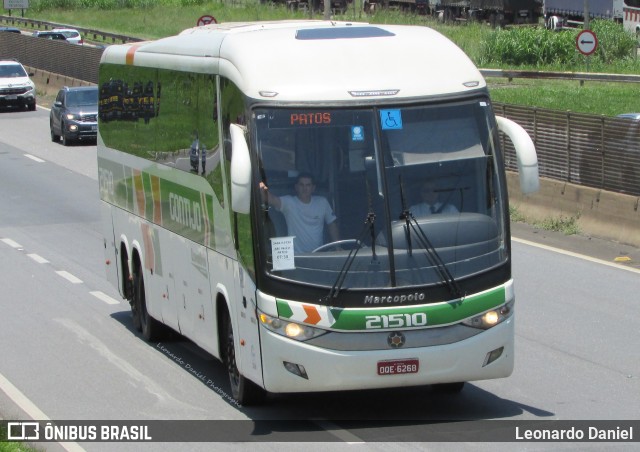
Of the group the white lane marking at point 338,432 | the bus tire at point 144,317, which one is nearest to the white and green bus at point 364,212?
the white lane marking at point 338,432

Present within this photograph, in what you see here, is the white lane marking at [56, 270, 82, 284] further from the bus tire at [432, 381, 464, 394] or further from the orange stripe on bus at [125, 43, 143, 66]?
the bus tire at [432, 381, 464, 394]

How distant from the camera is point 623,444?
9281mm

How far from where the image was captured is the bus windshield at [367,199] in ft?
31.4

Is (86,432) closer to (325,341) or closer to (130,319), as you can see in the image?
(325,341)

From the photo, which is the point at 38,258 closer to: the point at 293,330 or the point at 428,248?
the point at 293,330

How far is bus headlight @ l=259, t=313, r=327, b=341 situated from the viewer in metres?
9.50

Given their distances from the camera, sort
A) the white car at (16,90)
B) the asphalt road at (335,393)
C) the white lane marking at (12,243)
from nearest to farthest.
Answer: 1. the asphalt road at (335,393)
2. the white lane marking at (12,243)
3. the white car at (16,90)

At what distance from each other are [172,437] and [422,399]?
220cm

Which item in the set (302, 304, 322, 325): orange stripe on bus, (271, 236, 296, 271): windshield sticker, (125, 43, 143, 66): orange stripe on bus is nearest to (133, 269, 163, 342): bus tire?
(125, 43, 143, 66): orange stripe on bus

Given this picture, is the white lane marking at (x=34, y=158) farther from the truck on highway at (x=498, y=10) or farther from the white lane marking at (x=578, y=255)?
the truck on highway at (x=498, y=10)

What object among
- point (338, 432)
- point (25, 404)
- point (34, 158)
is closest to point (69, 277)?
point (25, 404)

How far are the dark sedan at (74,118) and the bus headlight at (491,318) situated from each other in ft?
89.8

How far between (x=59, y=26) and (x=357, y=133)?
286ft

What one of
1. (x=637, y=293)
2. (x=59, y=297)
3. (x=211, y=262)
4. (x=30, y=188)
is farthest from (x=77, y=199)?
(x=211, y=262)
